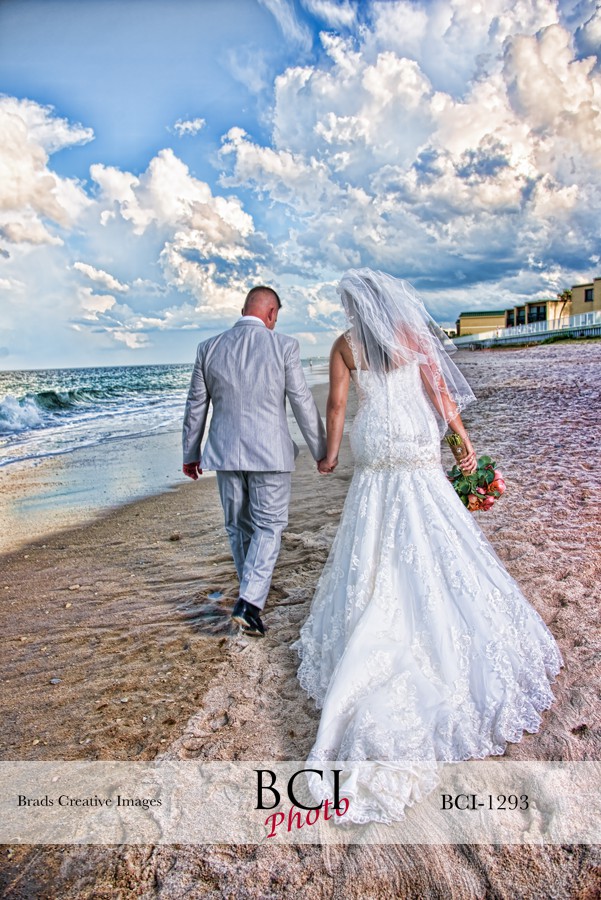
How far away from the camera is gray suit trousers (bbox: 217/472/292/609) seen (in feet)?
11.9

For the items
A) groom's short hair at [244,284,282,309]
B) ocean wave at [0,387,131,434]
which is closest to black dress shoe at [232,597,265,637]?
groom's short hair at [244,284,282,309]

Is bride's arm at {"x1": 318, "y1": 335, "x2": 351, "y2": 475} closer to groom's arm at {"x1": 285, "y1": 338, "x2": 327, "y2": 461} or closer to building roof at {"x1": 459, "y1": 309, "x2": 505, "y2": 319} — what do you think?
groom's arm at {"x1": 285, "y1": 338, "x2": 327, "y2": 461}

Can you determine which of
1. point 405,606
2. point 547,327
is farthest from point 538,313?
point 405,606

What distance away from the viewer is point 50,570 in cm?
520

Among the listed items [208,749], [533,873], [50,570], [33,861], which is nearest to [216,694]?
[208,749]

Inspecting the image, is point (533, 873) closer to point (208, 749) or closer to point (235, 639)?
point (208, 749)

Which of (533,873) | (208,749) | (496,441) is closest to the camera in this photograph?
(533,873)

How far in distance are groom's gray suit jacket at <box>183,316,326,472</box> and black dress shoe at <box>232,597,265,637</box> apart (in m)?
0.84

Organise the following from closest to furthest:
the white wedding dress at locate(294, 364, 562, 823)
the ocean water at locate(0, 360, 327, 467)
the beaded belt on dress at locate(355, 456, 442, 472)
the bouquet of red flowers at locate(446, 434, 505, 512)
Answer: the white wedding dress at locate(294, 364, 562, 823) < the beaded belt on dress at locate(355, 456, 442, 472) < the bouquet of red flowers at locate(446, 434, 505, 512) < the ocean water at locate(0, 360, 327, 467)

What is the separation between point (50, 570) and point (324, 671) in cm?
322

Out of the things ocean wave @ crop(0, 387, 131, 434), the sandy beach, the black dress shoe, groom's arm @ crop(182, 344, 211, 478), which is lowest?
the sandy beach

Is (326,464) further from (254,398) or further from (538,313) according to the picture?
(538,313)

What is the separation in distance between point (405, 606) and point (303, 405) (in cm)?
142

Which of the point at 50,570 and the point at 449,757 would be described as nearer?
the point at 449,757
